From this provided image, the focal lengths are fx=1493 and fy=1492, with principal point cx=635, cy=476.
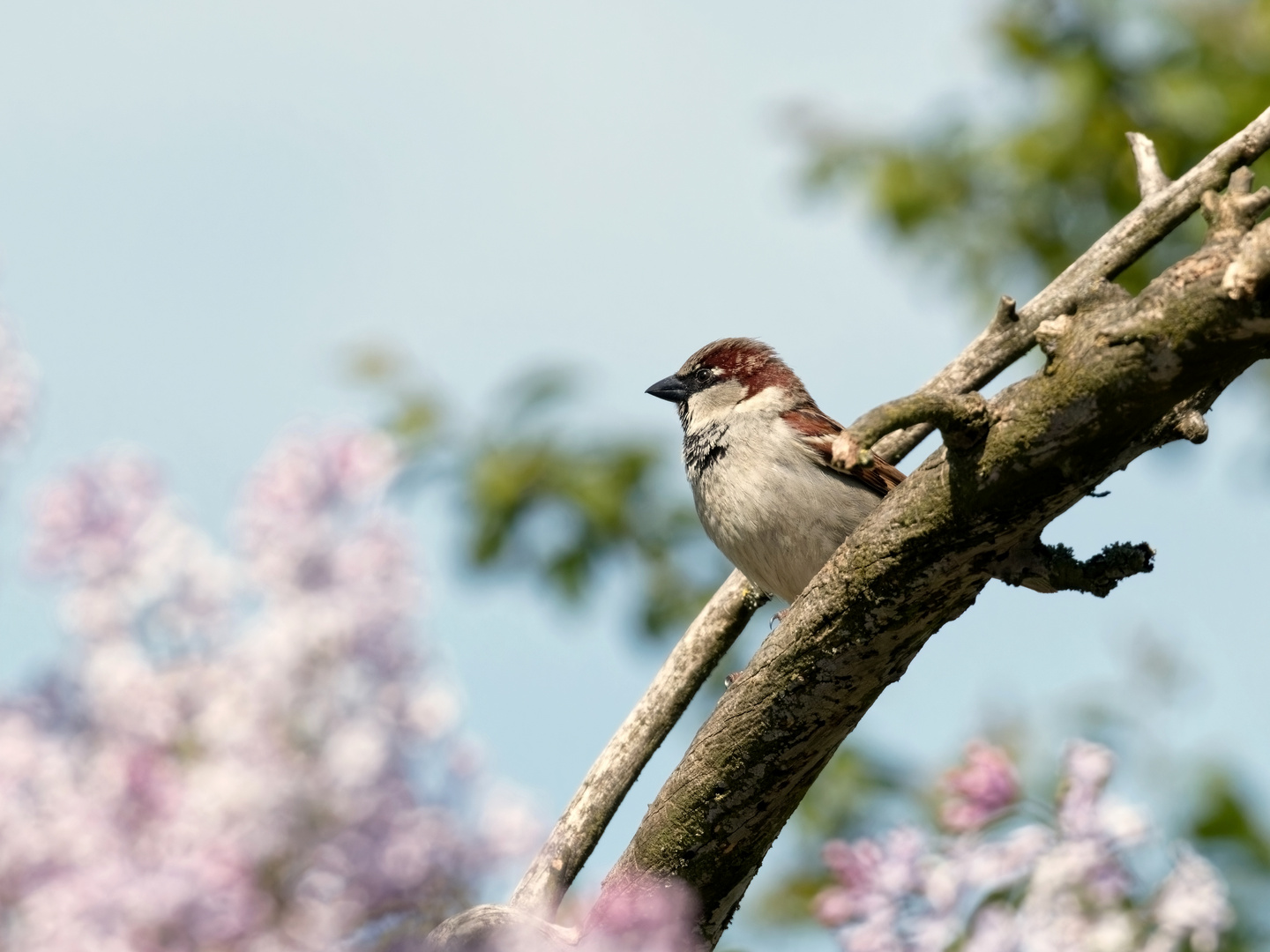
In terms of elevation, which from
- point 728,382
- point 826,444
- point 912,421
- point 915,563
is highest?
point 728,382

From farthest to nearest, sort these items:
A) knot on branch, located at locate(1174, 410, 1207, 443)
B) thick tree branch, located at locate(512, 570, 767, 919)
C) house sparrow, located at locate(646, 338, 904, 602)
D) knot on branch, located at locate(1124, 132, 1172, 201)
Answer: house sparrow, located at locate(646, 338, 904, 602) < thick tree branch, located at locate(512, 570, 767, 919) < knot on branch, located at locate(1124, 132, 1172, 201) < knot on branch, located at locate(1174, 410, 1207, 443)

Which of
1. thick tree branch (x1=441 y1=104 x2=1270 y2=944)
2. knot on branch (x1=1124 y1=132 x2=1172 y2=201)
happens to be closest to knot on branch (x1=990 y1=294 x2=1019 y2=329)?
thick tree branch (x1=441 y1=104 x2=1270 y2=944)

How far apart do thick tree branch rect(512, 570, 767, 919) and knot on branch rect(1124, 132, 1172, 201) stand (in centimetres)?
154

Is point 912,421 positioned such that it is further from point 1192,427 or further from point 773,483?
point 773,483

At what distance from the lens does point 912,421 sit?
231cm

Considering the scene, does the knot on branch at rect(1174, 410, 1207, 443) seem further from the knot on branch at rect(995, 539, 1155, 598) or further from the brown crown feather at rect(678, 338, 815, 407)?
the brown crown feather at rect(678, 338, 815, 407)

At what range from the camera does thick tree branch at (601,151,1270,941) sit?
2.16 metres

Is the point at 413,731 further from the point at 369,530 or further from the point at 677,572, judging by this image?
the point at 677,572

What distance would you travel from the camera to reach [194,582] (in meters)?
2.28

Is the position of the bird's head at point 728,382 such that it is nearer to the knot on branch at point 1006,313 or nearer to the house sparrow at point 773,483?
the house sparrow at point 773,483

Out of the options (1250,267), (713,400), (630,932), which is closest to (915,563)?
(1250,267)

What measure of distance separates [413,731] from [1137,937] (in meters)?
1.91

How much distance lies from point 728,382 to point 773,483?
3.07 ft

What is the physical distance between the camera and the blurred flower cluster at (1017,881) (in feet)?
9.29
